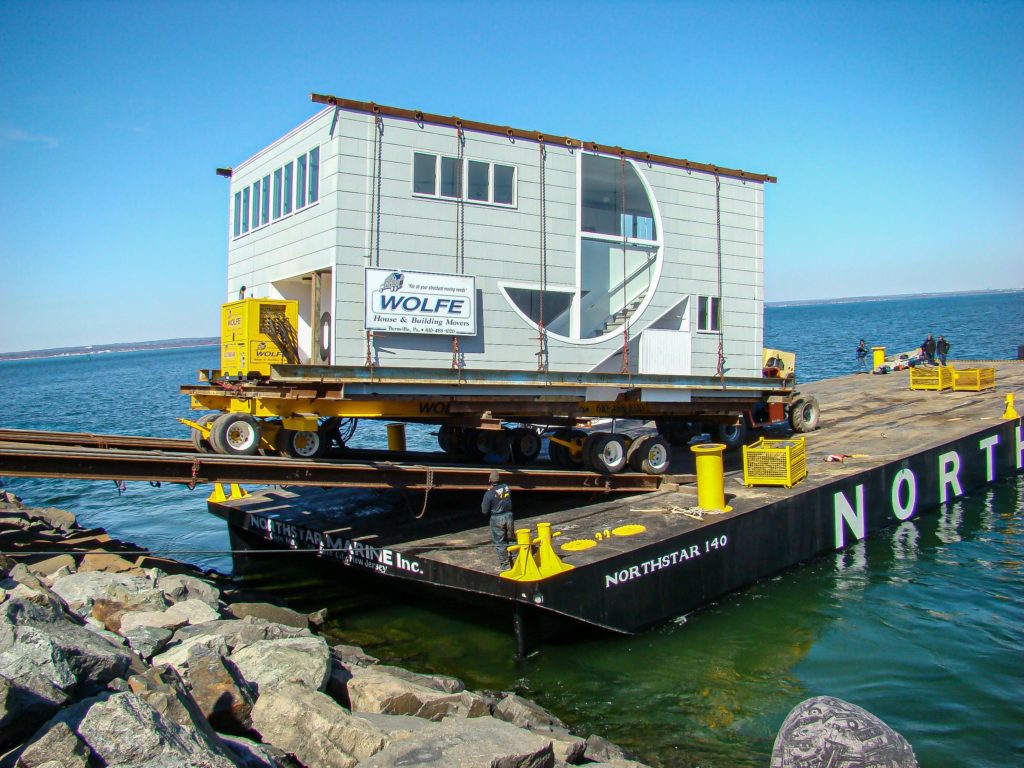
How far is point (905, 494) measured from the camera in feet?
58.1

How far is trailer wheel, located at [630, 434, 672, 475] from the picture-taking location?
16.1 m

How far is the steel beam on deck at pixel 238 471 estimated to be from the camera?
10039 mm

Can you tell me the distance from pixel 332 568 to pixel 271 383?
4.97 m

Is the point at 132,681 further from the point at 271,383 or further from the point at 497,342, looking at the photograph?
the point at 497,342

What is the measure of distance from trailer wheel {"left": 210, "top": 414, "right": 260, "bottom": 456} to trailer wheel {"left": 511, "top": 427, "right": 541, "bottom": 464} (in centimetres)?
665

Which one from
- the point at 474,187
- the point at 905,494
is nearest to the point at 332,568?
A: the point at 474,187

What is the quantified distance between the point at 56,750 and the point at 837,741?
5222 mm

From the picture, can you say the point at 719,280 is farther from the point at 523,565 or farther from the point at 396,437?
the point at 523,565

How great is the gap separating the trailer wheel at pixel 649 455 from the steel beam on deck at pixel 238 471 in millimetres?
1927

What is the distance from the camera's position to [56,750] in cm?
542

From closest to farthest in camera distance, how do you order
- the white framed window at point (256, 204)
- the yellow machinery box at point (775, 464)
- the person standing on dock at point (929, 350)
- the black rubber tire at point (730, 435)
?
the white framed window at point (256, 204), the yellow machinery box at point (775, 464), the black rubber tire at point (730, 435), the person standing on dock at point (929, 350)

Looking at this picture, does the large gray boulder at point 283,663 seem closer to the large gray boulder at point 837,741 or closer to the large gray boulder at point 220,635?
the large gray boulder at point 220,635

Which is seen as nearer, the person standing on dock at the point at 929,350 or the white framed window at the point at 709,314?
the white framed window at the point at 709,314

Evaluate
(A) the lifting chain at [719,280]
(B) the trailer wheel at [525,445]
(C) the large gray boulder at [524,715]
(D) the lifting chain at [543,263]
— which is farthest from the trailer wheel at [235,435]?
(A) the lifting chain at [719,280]
